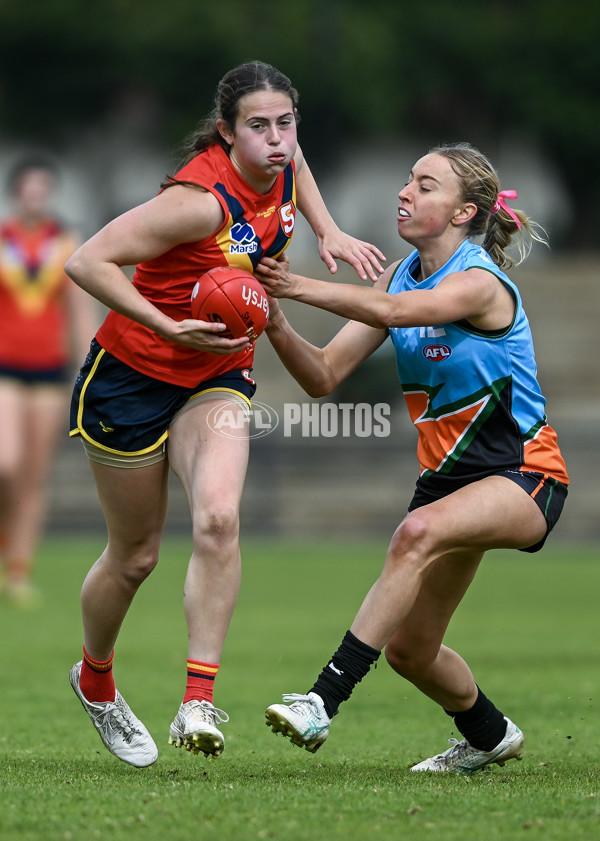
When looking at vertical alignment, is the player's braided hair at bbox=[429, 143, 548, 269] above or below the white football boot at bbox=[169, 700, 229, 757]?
above

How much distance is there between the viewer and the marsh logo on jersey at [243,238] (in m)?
5.10

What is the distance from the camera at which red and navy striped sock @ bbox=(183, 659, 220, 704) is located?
4.80 m

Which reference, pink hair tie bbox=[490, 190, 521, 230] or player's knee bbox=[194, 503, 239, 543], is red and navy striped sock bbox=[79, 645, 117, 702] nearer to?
player's knee bbox=[194, 503, 239, 543]

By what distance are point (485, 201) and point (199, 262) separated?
1.11 metres

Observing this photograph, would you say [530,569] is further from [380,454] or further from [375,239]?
[375,239]

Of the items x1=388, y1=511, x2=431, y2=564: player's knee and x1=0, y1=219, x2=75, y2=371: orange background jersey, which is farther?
x1=0, y1=219, x2=75, y2=371: orange background jersey

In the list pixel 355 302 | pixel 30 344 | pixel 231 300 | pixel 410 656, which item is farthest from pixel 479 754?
pixel 30 344

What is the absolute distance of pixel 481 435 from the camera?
16.7 ft

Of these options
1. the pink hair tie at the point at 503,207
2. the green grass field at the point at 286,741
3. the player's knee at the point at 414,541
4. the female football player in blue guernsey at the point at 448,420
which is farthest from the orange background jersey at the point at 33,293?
the player's knee at the point at 414,541

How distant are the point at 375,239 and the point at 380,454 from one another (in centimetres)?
1074

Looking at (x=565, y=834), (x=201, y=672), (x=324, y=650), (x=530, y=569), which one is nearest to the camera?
(x=565, y=834)

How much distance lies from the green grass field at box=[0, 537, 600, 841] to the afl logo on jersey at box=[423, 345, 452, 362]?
1501 millimetres

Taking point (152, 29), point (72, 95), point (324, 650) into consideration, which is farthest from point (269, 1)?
point (324, 650)

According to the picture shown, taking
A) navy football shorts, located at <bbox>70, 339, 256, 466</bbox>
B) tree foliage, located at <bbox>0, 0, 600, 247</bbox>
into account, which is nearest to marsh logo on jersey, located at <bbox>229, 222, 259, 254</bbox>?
navy football shorts, located at <bbox>70, 339, 256, 466</bbox>
